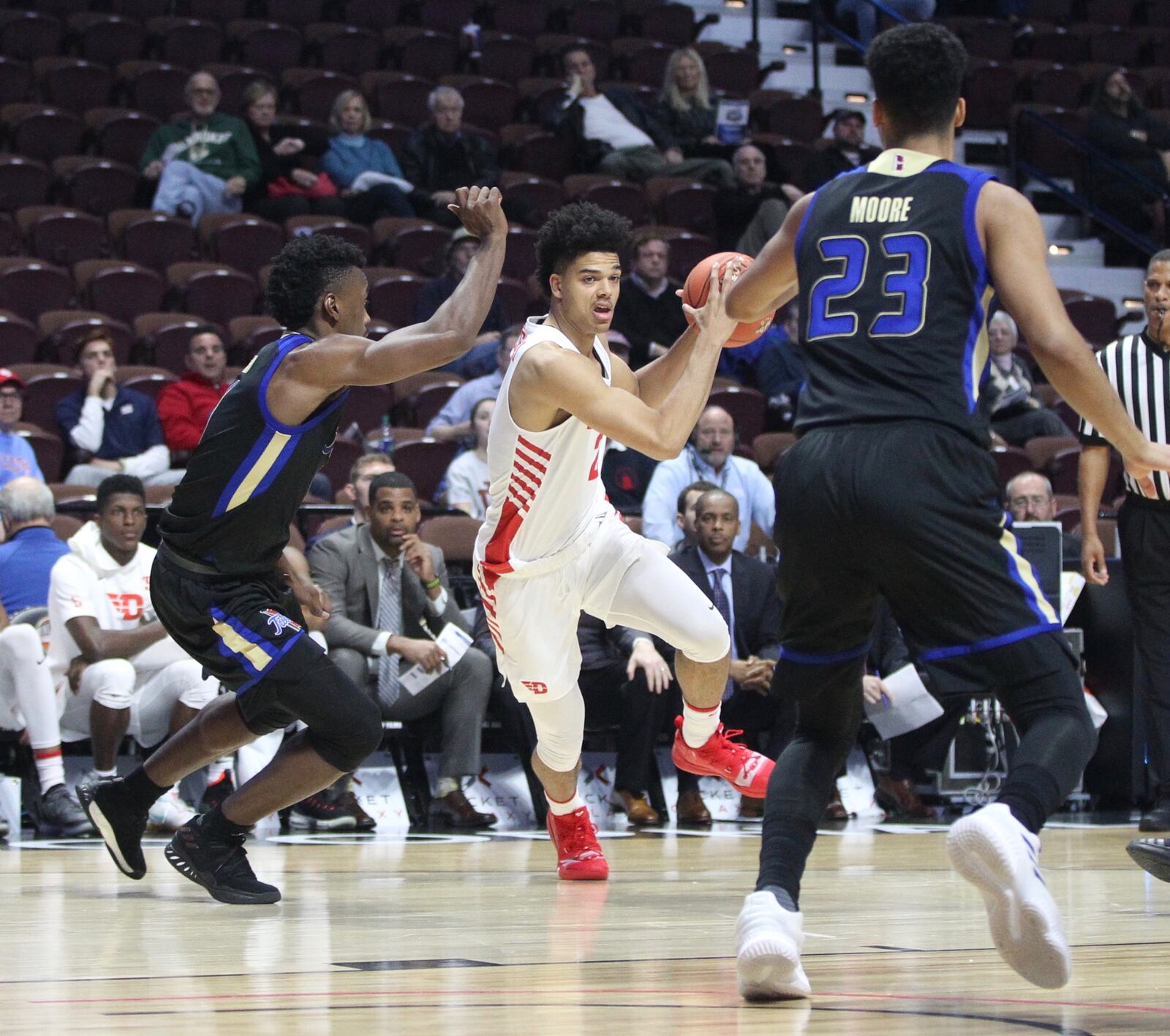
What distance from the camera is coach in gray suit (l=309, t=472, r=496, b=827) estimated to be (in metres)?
7.11

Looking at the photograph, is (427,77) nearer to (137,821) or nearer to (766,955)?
(137,821)

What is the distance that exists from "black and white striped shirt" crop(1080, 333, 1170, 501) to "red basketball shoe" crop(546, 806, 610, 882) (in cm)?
258

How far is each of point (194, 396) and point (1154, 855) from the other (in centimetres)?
614

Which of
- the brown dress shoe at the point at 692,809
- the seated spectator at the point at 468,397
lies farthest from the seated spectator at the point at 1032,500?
the seated spectator at the point at 468,397

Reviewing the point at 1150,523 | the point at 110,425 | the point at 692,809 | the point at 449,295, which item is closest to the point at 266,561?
the point at 692,809

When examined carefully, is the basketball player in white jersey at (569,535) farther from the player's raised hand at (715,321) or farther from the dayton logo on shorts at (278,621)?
the player's raised hand at (715,321)

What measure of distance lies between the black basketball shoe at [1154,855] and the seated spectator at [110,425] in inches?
227

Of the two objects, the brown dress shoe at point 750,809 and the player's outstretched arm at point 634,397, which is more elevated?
the player's outstretched arm at point 634,397

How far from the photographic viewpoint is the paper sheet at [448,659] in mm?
7000

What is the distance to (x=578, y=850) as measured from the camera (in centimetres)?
514

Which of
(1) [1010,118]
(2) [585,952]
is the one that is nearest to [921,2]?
(1) [1010,118]

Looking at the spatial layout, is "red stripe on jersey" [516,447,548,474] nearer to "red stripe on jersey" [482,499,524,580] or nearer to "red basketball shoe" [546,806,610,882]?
"red stripe on jersey" [482,499,524,580]

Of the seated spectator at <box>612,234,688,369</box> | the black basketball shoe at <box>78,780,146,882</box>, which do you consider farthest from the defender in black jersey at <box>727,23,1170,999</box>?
the seated spectator at <box>612,234,688,369</box>

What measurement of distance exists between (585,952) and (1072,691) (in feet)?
4.02
